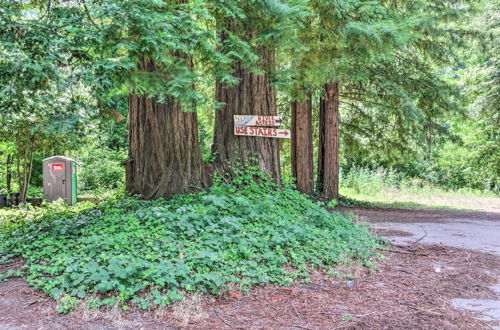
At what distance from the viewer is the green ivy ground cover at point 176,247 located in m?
3.94

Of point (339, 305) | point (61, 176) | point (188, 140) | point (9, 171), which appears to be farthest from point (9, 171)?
point (339, 305)

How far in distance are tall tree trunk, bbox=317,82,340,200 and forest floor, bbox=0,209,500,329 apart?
22.4 feet

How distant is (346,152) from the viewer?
14992mm

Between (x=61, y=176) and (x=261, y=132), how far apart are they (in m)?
6.21

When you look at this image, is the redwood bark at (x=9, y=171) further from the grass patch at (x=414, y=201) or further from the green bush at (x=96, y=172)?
the grass patch at (x=414, y=201)

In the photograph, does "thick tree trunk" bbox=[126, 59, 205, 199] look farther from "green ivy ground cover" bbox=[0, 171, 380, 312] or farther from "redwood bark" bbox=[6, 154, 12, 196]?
"redwood bark" bbox=[6, 154, 12, 196]

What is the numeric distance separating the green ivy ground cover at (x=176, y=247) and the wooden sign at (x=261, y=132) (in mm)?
1153

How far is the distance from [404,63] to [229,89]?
695 centimetres

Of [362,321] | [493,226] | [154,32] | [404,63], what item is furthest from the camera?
[404,63]

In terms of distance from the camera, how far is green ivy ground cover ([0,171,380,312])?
3.94 meters

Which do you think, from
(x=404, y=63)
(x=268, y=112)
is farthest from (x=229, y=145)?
(x=404, y=63)

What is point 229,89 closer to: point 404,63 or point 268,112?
point 268,112

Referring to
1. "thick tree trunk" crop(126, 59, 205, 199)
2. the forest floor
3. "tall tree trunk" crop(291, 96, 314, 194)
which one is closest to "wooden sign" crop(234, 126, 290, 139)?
"thick tree trunk" crop(126, 59, 205, 199)

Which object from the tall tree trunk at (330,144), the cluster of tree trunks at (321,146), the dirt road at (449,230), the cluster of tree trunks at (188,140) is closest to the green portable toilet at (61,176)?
the cluster of tree trunks at (188,140)
